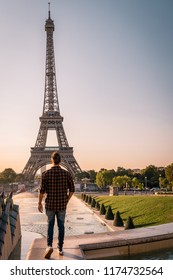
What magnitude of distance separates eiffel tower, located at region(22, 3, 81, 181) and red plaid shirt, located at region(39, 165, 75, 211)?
69416 mm

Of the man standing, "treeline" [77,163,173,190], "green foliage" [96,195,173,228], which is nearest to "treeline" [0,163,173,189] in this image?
"treeline" [77,163,173,190]

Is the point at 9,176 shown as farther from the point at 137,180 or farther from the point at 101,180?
the point at 137,180

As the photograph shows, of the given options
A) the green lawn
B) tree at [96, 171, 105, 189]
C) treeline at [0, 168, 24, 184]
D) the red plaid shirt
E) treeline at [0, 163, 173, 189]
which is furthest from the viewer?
treeline at [0, 168, 24, 184]

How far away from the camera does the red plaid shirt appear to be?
5176 millimetres

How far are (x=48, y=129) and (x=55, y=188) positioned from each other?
75762 mm

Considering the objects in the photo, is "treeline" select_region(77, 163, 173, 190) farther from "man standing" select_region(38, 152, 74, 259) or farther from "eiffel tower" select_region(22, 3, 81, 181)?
"man standing" select_region(38, 152, 74, 259)

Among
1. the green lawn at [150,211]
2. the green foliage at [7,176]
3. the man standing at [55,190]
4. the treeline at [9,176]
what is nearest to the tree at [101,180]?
the treeline at [9,176]

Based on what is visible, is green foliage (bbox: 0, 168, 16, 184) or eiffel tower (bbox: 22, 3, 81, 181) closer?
eiffel tower (bbox: 22, 3, 81, 181)

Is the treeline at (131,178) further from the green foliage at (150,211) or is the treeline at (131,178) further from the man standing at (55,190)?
the man standing at (55,190)

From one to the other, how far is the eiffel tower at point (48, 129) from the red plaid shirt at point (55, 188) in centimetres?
6942

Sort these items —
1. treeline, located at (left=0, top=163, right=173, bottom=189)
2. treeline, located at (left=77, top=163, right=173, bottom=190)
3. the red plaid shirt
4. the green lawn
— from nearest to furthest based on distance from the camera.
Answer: the red plaid shirt
the green lawn
treeline, located at (left=0, top=163, right=173, bottom=189)
treeline, located at (left=77, top=163, right=173, bottom=190)

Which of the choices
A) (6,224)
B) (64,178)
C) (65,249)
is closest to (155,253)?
(65,249)

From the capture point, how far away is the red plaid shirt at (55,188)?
5176mm

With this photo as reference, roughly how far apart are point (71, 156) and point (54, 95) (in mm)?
14491
